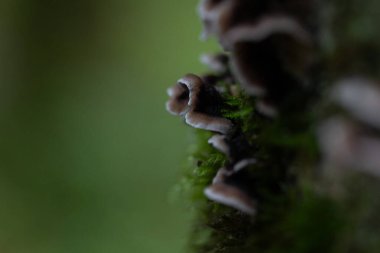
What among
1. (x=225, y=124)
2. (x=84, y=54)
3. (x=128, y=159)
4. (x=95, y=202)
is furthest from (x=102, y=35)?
(x=225, y=124)

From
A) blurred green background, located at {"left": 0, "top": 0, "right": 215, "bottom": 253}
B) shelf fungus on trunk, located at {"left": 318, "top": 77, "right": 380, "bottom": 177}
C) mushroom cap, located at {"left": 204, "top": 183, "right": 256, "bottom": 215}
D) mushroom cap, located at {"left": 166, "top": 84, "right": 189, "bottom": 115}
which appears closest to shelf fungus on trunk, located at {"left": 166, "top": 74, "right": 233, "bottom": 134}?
mushroom cap, located at {"left": 166, "top": 84, "right": 189, "bottom": 115}

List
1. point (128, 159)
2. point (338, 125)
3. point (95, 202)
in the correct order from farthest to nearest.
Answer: point (128, 159) → point (95, 202) → point (338, 125)

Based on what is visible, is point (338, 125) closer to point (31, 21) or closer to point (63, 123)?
point (63, 123)

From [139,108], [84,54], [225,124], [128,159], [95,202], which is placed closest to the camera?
[225,124]

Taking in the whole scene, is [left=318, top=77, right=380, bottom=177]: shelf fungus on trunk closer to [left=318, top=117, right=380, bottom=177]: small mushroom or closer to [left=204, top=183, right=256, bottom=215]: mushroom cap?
[left=318, top=117, right=380, bottom=177]: small mushroom

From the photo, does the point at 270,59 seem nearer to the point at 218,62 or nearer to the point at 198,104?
the point at 198,104

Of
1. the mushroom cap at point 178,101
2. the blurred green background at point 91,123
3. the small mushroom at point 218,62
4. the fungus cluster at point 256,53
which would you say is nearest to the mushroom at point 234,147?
the fungus cluster at point 256,53
